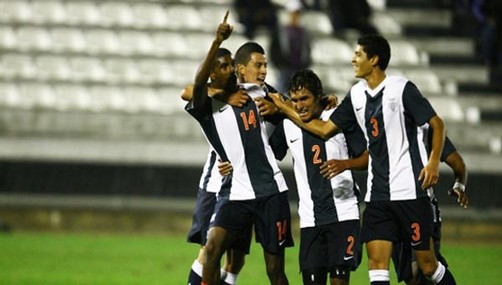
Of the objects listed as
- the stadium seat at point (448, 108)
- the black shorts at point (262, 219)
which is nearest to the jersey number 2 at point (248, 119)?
the black shorts at point (262, 219)

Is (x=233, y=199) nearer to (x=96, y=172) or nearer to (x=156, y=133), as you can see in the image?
(x=96, y=172)

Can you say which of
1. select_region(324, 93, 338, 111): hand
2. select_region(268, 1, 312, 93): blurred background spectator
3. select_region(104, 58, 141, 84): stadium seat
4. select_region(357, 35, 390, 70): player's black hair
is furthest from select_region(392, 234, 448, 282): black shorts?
select_region(104, 58, 141, 84): stadium seat

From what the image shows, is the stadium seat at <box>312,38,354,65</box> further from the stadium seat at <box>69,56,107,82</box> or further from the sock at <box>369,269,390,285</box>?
the sock at <box>369,269,390,285</box>

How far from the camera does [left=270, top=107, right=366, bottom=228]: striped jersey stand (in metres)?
10.3

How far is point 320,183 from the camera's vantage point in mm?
10312

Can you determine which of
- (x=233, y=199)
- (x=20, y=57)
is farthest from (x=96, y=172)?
(x=233, y=199)

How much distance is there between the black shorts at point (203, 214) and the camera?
11.3 meters

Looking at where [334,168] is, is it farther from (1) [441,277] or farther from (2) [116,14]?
(2) [116,14]

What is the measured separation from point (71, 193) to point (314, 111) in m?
11.1

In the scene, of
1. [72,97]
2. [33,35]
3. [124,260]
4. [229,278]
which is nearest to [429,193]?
[229,278]

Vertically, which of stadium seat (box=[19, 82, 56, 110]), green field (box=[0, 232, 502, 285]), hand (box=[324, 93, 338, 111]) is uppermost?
hand (box=[324, 93, 338, 111])

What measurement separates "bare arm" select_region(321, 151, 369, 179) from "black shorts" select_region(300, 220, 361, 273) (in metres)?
0.42

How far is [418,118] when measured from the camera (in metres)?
9.73

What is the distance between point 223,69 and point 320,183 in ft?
3.84
